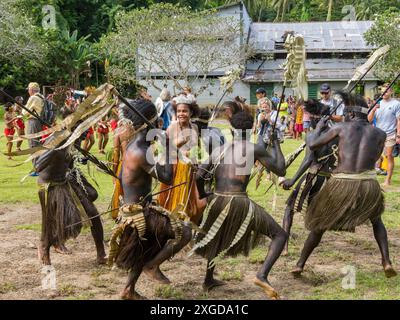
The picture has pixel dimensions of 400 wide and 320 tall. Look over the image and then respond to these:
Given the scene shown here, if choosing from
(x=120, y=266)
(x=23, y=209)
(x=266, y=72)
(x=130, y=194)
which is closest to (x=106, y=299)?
(x=120, y=266)

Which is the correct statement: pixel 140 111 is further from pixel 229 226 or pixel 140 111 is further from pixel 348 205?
pixel 348 205

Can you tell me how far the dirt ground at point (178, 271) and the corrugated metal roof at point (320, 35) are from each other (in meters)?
29.5

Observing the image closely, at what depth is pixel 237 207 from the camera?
4898 millimetres

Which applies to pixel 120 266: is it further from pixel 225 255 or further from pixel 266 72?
pixel 266 72

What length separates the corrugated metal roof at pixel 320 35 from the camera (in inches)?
1423

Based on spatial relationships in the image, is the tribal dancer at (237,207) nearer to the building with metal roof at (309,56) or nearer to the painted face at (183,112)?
the painted face at (183,112)

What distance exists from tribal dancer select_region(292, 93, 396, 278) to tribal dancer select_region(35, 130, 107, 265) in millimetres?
2060

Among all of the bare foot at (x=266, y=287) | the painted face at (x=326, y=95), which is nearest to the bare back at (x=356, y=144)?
the bare foot at (x=266, y=287)

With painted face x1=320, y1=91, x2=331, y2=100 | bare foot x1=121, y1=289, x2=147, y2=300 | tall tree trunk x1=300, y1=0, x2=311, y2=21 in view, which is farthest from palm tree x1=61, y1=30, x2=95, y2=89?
bare foot x1=121, y1=289, x2=147, y2=300

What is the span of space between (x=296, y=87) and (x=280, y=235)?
139 centimetres

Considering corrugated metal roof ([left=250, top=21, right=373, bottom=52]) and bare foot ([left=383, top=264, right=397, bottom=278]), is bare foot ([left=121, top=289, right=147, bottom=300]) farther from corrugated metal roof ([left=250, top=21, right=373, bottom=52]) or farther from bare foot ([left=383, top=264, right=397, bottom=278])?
corrugated metal roof ([left=250, top=21, right=373, bottom=52])

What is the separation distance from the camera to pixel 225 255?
16.4ft

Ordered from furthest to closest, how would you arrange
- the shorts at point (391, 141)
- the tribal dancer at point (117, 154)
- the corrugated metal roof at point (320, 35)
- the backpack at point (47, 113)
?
1. the corrugated metal roof at point (320, 35)
2. the shorts at point (391, 141)
3. the backpack at point (47, 113)
4. the tribal dancer at point (117, 154)

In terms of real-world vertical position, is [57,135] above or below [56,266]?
above
